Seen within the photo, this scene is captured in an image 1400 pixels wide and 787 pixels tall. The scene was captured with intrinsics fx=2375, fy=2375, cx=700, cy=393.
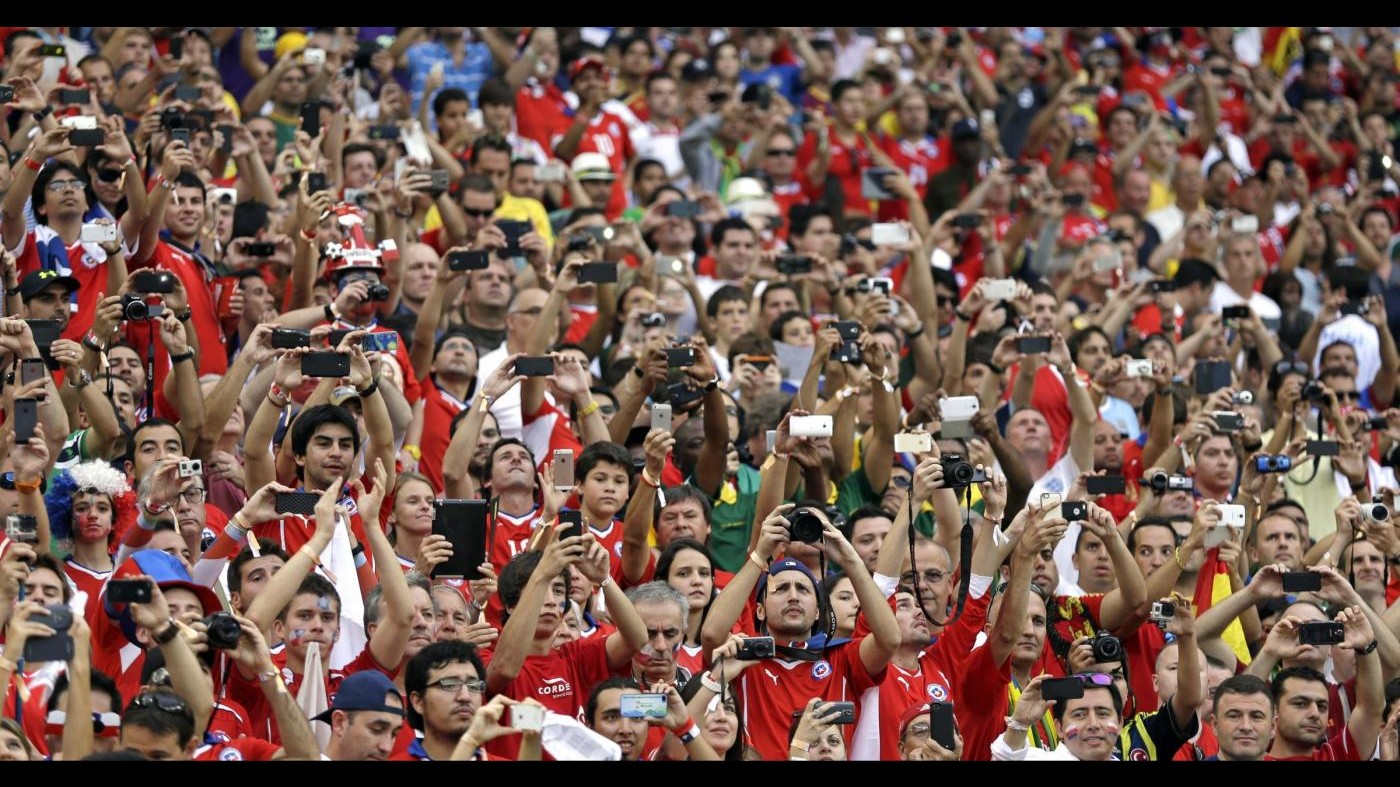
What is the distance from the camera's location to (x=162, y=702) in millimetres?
6336

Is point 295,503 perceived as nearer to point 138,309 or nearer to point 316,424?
point 316,424

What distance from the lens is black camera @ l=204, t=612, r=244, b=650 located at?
6.53 meters

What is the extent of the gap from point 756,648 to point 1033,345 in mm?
3226

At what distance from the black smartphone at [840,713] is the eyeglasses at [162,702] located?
1893mm

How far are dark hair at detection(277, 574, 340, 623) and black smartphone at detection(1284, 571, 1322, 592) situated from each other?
3.25 metres

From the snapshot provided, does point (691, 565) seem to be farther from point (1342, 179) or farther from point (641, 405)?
point (1342, 179)

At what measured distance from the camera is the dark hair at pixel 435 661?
22.3 feet

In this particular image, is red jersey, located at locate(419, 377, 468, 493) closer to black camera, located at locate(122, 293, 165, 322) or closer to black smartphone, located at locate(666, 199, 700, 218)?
black camera, located at locate(122, 293, 165, 322)

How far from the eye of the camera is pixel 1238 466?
10812 mm

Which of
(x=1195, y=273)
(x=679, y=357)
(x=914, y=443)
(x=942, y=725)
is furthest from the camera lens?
(x=1195, y=273)

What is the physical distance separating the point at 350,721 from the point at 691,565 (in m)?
1.84

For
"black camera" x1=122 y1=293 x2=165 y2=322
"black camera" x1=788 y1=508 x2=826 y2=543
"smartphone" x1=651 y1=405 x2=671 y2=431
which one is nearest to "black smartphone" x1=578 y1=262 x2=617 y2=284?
"smartphone" x1=651 y1=405 x2=671 y2=431

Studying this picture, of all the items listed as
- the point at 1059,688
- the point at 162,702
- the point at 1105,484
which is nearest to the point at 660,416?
the point at 1105,484

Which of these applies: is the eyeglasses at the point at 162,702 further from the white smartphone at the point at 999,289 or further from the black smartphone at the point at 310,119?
the white smartphone at the point at 999,289
